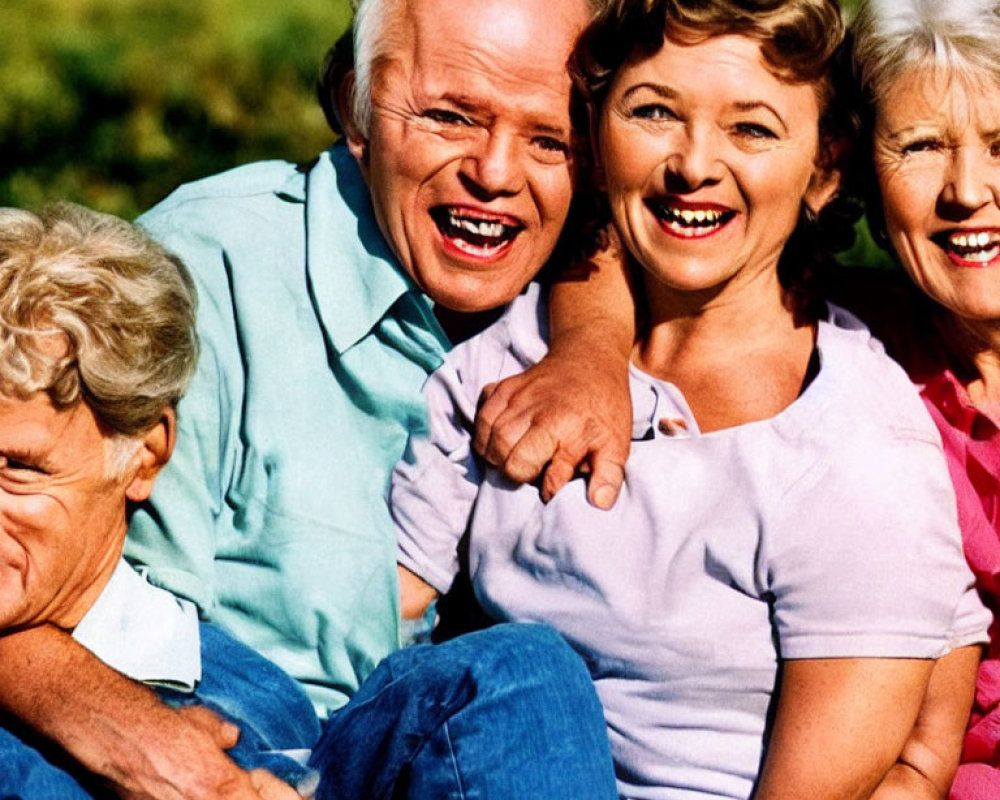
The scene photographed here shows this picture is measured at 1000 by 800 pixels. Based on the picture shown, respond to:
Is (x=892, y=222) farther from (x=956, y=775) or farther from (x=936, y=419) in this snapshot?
(x=956, y=775)

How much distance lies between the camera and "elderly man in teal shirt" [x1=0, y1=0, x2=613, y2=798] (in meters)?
3.31

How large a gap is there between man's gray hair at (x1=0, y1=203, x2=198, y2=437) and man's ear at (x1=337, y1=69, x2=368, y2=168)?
1.82 ft

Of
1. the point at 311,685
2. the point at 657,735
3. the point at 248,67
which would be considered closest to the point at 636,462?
the point at 657,735

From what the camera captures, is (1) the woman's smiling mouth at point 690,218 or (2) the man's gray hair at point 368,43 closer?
(1) the woman's smiling mouth at point 690,218

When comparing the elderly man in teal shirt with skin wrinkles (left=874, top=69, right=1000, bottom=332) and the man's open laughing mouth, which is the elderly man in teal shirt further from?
skin wrinkles (left=874, top=69, right=1000, bottom=332)

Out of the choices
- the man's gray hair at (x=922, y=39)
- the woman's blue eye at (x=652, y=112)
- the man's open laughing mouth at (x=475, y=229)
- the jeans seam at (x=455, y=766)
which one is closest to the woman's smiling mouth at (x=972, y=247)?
the man's gray hair at (x=922, y=39)

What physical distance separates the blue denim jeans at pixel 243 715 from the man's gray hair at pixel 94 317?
1.49 ft

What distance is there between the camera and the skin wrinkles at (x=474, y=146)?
3.38 metres

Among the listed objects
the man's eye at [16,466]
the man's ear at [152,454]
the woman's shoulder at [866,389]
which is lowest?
the man's ear at [152,454]

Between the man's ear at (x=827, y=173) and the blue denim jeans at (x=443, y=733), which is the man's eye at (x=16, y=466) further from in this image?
the man's ear at (x=827, y=173)

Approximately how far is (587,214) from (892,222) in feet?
2.08

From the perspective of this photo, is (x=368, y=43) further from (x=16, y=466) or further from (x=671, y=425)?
(x=16, y=466)

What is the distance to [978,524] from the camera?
3.26 m

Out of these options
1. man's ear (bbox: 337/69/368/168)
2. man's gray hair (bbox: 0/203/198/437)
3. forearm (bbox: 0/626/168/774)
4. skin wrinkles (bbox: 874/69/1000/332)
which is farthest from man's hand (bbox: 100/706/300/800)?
skin wrinkles (bbox: 874/69/1000/332)
